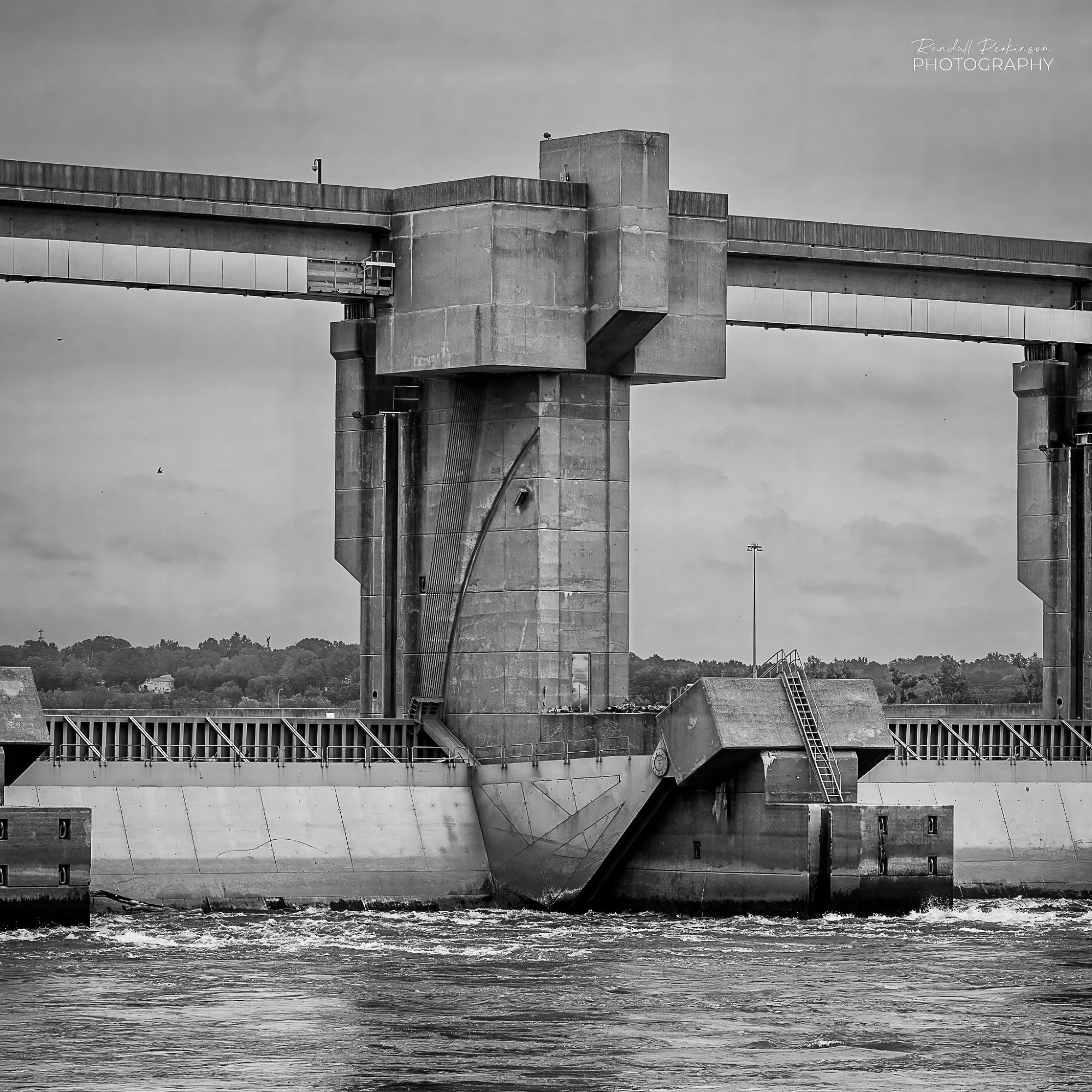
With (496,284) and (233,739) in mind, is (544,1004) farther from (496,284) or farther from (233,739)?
(496,284)

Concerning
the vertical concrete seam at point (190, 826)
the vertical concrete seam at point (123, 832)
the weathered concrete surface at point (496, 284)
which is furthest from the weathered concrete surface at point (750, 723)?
the vertical concrete seam at point (123, 832)

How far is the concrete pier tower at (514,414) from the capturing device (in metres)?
66.6

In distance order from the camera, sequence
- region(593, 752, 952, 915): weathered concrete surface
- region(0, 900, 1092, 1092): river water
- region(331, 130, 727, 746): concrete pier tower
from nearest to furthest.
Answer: region(0, 900, 1092, 1092): river water, region(593, 752, 952, 915): weathered concrete surface, region(331, 130, 727, 746): concrete pier tower

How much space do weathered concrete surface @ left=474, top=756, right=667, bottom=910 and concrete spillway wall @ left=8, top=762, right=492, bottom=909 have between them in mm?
977

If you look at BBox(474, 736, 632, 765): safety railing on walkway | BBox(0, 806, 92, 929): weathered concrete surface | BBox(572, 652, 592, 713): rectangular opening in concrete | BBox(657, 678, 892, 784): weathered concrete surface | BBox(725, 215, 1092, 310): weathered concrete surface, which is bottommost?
BBox(0, 806, 92, 929): weathered concrete surface

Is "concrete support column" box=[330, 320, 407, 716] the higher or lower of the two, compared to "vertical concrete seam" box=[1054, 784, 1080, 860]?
higher

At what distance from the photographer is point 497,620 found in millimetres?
68812

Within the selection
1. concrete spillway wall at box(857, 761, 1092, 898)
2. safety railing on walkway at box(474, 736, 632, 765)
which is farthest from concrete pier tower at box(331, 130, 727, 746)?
concrete spillway wall at box(857, 761, 1092, 898)

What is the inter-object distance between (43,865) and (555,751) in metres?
15.8

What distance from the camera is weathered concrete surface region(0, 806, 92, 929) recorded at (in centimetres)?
5575

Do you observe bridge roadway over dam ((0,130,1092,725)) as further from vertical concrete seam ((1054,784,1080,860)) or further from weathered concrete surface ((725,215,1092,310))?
vertical concrete seam ((1054,784,1080,860))

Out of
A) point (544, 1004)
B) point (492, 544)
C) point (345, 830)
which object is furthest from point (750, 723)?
point (544, 1004)

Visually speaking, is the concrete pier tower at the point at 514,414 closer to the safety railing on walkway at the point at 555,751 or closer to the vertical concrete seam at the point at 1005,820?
the safety railing on walkway at the point at 555,751

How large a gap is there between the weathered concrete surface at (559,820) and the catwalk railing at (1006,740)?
13.6m
